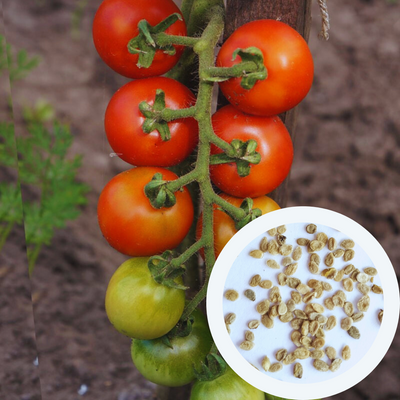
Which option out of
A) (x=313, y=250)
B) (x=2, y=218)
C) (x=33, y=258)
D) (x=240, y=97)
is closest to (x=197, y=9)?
(x=240, y=97)

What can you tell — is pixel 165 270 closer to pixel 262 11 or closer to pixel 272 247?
pixel 272 247

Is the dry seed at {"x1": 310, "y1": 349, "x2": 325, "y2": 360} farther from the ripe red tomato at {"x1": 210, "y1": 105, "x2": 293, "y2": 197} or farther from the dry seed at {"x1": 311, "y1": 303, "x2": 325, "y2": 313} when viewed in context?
the ripe red tomato at {"x1": 210, "y1": 105, "x2": 293, "y2": 197}

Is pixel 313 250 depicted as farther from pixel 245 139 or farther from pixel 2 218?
pixel 2 218

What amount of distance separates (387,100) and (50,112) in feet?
4.59

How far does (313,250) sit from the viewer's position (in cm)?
65

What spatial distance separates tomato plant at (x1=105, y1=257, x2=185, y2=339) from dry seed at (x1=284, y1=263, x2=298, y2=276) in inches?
6.1

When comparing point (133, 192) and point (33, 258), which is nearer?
point (133, 192)

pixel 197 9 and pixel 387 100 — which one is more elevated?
pixel 197 9

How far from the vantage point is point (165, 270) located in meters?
0.66

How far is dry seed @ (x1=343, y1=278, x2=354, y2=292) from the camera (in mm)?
664

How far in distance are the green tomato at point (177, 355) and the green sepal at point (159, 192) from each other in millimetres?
217

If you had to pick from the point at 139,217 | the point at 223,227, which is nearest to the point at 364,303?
the point at 223,227

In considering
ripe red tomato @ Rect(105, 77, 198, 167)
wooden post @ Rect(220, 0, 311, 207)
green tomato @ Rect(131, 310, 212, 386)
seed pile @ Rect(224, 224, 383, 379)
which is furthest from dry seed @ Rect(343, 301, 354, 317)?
wooden post @ Rect(220, 0, 311, 207)

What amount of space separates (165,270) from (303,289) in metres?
0.19
